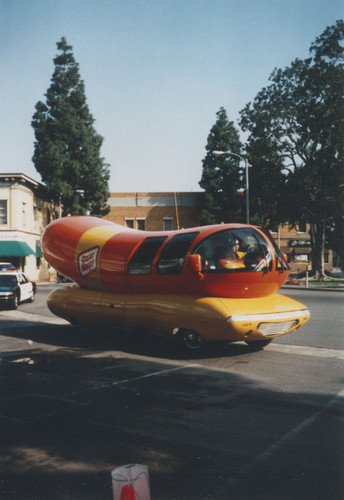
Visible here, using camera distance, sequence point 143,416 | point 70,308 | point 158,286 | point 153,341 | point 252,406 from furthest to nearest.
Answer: point 70,308 < point 153,341 < point 158,286 < point 252,406 < point 143,416

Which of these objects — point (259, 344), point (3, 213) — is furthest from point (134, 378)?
point (3, 213)

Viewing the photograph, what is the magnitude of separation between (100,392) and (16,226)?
34.2 meters

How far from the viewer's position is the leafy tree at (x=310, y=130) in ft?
118

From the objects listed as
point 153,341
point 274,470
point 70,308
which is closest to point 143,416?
point 274,470

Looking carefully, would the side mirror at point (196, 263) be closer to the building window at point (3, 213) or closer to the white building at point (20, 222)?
the white building at point (20, 222)

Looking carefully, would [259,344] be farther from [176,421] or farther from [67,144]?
[67,144]

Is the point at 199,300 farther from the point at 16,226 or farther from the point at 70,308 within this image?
the point at 16,226

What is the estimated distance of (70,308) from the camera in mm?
11508

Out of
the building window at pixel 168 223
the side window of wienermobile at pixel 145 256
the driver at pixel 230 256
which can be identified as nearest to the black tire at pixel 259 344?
the driver at pixel 230 256

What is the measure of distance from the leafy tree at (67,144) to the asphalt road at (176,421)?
117 feet

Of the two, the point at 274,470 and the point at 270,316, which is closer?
the point at 274,470

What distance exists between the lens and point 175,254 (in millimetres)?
9516

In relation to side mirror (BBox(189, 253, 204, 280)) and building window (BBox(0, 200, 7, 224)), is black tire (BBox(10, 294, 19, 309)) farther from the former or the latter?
building window (BBox(0, 200, 7, 224))

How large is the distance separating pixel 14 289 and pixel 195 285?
10.9m
